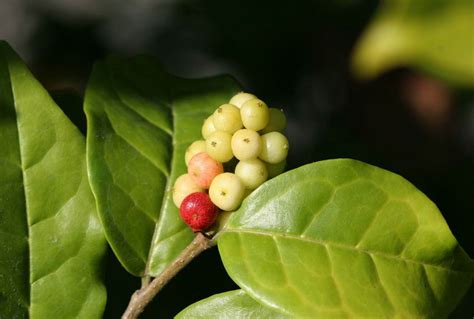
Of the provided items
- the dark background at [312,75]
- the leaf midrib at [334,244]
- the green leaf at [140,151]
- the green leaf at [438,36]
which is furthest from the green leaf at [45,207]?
the dark background at [312,75]

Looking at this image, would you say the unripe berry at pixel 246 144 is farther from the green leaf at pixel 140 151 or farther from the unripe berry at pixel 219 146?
the green leaf at pixel 140 151

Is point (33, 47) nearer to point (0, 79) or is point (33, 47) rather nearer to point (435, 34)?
point (0, 79)

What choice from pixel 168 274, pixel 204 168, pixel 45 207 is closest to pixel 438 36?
pixel 204 168

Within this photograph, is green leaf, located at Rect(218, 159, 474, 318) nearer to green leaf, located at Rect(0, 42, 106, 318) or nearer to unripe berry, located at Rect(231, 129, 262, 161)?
unripe berry, located at Rect(231, 129, 262, 161)

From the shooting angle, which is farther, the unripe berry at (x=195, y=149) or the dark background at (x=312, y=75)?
the dark background at (x=312, y=75)

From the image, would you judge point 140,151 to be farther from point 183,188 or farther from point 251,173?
point 251,173
